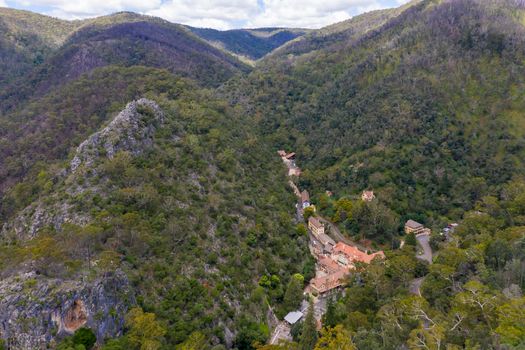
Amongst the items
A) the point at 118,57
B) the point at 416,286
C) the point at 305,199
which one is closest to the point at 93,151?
the point at 305,199

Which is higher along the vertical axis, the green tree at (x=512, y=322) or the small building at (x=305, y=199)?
the green tree at (x=512, y=322)

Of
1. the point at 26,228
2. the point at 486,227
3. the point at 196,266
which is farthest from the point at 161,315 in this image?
the point at 486,227

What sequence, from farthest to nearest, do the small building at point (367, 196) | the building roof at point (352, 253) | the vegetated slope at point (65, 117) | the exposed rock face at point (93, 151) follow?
the small building at point (367, 196)
the vegetated slope at point (65, 117)
the building roof at point (352, 253)
the exposed rock face at point (93, 151)

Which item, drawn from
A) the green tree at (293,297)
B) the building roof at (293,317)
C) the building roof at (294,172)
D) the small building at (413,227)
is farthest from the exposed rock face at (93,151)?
the small building at (413,227)

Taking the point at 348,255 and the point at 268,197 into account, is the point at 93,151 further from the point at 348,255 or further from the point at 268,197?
the point at 348,255

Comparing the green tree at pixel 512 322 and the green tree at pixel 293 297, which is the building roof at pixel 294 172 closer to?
the green tree at pixel 293 297

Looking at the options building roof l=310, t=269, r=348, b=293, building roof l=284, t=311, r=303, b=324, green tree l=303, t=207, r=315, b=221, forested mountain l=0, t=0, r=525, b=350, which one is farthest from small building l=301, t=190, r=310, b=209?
building roof l=284, t=311, r=303, b=324

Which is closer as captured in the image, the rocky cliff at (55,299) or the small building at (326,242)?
the rocky cliff at (55,299)
